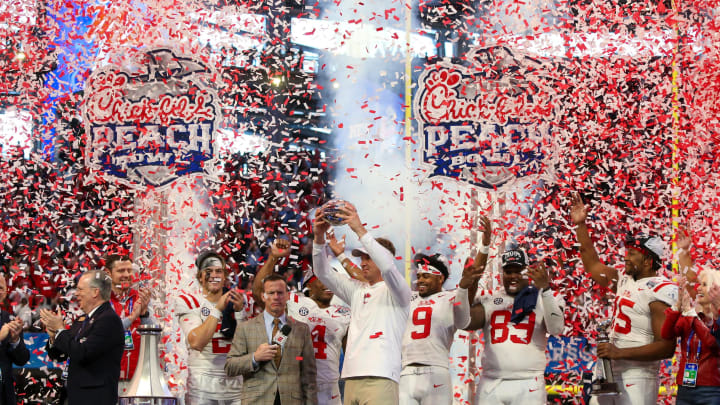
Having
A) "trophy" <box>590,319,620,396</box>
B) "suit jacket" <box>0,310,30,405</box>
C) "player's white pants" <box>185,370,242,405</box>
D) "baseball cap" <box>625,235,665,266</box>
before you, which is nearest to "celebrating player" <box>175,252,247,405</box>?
"player's white pants" <box>185,370,242,405</box>

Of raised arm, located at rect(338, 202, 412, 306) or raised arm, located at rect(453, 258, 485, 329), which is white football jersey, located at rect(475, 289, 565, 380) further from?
raised arm, located at rect(338, 202, 412, 306)

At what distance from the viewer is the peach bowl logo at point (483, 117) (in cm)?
952

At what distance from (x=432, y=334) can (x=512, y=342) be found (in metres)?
0.63

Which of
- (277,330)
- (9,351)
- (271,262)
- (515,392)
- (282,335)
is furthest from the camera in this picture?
(271,262)

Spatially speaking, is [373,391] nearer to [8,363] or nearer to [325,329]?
[325,329]

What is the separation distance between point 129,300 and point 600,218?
5.28m

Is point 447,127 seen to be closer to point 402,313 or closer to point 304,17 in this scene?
point 304,17

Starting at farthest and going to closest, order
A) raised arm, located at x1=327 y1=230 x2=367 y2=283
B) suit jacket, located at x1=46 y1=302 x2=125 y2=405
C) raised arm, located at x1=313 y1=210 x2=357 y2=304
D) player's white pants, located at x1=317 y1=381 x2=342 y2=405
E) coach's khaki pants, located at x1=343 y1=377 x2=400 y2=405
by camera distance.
Answer: player's white pants, located at x1=317 y1=381 x2=342 y2=405, raised arm, located at x1=327 y1=230 x2=367 y2=283, raised arm, located at x1=313 y1=210 x2=357 y2=304, suit jacket, located at x1=46 y1=302 x2=125 y2=405, coach's khaki pants, located at x1=343 y1=377 x2=400 y2=405

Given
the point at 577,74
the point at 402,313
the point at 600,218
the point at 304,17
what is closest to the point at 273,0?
the point at 304,17

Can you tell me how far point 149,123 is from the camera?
32.2 ft

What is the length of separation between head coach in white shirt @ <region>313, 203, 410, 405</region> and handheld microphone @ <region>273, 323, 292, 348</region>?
47 cm

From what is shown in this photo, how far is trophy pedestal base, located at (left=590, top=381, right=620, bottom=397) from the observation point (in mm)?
6859

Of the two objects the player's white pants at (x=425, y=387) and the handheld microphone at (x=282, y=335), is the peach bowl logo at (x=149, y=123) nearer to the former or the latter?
the handheld microphone at (x=282, y=335)

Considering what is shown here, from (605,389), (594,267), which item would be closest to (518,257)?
(594,267)
